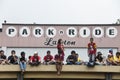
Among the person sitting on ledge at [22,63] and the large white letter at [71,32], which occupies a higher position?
the large white letter at [71,32]

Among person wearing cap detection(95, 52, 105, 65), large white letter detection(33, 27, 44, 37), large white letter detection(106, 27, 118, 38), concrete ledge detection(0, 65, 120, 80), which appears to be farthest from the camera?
large white letter detection(106, 27, 118, 38)

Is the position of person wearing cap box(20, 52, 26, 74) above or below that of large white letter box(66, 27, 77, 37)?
below

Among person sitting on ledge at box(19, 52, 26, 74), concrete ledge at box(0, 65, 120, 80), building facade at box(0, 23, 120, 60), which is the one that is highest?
building facade at box(0, 23, 120, 60)

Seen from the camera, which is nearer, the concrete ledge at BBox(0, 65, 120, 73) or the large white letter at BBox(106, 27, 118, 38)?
the concrete ledge at BBox(0, 65, 120, 73)

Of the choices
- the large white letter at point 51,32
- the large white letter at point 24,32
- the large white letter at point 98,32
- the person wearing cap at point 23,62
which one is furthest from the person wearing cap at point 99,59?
the large white letter at point 24,32

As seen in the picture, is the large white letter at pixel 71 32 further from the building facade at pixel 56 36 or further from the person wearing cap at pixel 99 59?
the person wearing cap at pixel 99 59

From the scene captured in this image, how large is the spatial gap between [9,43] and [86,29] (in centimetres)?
695

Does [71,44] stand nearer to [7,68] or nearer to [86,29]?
[86,29]

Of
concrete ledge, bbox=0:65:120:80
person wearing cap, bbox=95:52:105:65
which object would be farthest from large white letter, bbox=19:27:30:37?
person wearing cap, bbox=95:52:105:65

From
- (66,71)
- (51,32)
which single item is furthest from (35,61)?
(51,32)

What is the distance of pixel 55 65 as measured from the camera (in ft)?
84.4

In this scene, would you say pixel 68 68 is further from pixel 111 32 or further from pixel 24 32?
pixel 111 32

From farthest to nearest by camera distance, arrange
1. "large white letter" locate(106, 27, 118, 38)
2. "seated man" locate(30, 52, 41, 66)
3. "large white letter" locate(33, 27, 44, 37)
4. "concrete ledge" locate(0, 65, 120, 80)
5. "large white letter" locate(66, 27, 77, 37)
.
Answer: "large white letter" locate(106, 27, 118, 38), "large white letter" locate(33, 27, 44, 37), "large white letter" locate(66, 27, 77, 37), "concrete ledge" locate(0, 65, 120, 80), "seated man" locate(30, 52, 41, 66)

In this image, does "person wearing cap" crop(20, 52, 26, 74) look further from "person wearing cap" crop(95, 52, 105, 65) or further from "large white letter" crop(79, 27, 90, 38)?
"large white letter" crop(79, 27, 90, 38)
